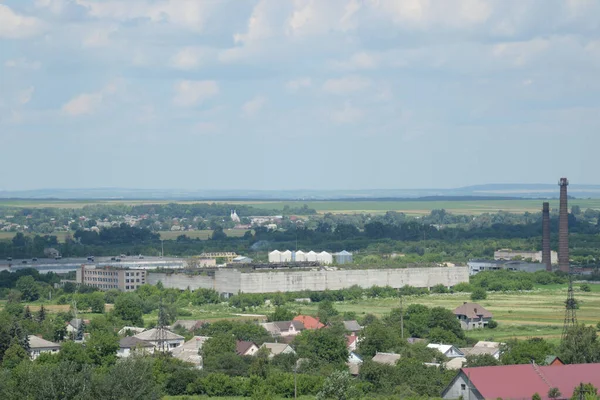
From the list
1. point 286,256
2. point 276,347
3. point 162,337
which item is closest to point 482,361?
point 276,347

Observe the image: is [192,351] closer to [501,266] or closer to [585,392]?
[585,392]

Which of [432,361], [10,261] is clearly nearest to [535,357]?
[432,361]

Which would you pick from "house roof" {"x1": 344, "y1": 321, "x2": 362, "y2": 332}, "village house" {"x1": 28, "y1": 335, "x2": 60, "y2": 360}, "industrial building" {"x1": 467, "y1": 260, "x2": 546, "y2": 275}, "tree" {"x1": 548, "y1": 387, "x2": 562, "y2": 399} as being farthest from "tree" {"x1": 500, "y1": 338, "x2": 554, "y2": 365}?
"industrial building" {"x1": 467, "y1": 260, "x2": 546, "y2": 275}

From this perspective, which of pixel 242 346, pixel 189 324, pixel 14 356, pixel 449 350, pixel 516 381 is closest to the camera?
pixel 516 381

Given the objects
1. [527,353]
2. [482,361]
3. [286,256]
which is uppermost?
[527,353]

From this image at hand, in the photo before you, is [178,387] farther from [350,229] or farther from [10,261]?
[350,229]

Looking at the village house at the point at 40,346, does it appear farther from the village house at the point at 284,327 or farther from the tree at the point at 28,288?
the tree at the point at 28,288

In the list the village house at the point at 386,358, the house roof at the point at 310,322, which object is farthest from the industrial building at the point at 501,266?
the village house at the point at 386,358
